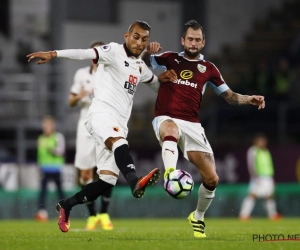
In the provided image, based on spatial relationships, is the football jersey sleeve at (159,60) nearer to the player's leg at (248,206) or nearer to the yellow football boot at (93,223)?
the yellow football boot at (93,223)

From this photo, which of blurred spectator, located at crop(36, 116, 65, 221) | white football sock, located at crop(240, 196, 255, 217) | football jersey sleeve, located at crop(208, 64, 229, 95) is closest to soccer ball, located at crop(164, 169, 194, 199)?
football jersey sleeve, located at crop(208, 64, 229, 95)

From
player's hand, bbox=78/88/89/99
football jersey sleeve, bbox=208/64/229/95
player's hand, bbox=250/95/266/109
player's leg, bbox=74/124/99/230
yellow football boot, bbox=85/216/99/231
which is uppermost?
football jersey sleeve, bbox=208/64/229/95

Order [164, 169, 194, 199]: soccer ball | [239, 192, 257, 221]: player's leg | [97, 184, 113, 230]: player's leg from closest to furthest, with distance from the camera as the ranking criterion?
[164, 169, 194, 199]: soccer ball, [97, 184, 113, 230]: player's leg, [239, 192, 257, 221]: player's leg

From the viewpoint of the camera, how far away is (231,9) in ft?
98.2

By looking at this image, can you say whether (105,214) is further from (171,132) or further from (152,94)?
(152,94)

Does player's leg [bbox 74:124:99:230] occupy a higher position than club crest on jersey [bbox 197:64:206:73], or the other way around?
club crest on jersey [bbox 197:64:206:73]

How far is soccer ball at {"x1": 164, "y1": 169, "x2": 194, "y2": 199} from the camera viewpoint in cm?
872

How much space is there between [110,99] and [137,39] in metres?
0.71

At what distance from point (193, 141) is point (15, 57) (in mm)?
15341

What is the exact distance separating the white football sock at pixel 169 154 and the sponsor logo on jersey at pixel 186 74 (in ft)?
2.88

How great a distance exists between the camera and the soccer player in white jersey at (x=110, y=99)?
9.41 metres

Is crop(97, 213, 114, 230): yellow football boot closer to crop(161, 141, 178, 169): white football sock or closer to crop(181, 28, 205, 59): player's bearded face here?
crop(161, 141, 178, 169): white football sock

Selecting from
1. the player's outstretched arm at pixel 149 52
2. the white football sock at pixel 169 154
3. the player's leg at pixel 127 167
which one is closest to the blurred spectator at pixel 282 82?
the player's outstretched arm at pixel 149 52

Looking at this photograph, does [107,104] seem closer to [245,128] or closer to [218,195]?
[218,195]
